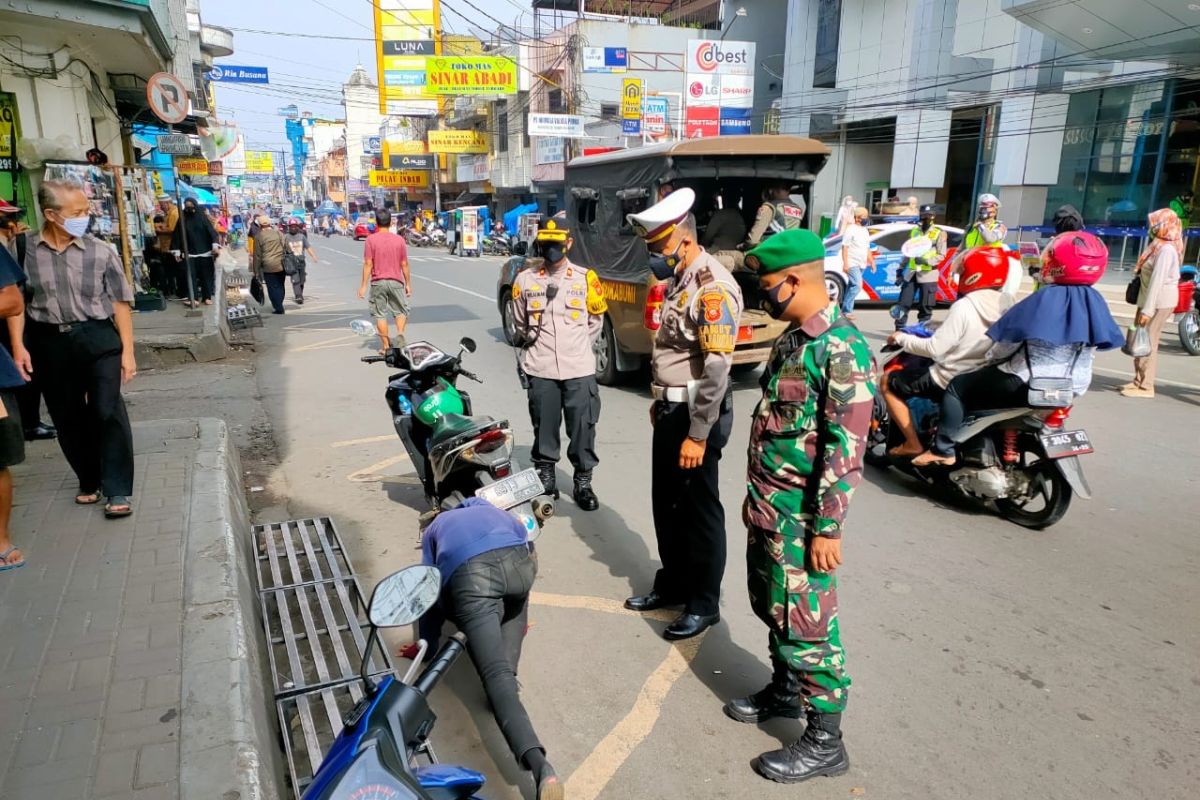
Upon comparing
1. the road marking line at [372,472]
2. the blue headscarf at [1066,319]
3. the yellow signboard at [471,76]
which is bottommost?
the road marking line at [372,472]

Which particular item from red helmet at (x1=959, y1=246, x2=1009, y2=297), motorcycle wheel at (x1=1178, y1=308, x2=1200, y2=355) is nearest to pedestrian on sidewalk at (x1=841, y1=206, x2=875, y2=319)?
motorcycle wheel at (x1=1178, y1=308, x2=1200, y2=355)

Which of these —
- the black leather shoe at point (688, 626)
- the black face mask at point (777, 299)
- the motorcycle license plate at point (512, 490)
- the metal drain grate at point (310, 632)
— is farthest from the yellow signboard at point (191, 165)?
the black face mask at point (777, 299)

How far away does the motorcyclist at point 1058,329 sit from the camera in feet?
14.4

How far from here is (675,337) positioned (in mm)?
3375

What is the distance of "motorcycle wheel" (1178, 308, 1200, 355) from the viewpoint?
9.30 metres

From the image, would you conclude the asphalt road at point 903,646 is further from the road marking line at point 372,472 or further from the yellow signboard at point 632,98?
the yellow signboard at point 632,98

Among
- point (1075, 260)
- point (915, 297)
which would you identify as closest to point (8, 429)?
point (1075, 260)

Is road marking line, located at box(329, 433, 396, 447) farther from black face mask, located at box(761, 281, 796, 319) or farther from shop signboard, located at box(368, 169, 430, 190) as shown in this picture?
shop signboard, located at box(368, 169, 430, 190)

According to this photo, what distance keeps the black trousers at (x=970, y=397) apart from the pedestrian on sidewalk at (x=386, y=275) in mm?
6451

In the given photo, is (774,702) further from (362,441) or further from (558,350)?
(362,441)

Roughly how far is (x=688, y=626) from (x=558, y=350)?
203 cm

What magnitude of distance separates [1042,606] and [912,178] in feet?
79.8

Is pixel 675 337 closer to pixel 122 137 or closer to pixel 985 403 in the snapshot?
pixel 985 403

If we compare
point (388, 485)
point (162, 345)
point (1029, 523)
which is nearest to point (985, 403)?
point (1029, 523)
